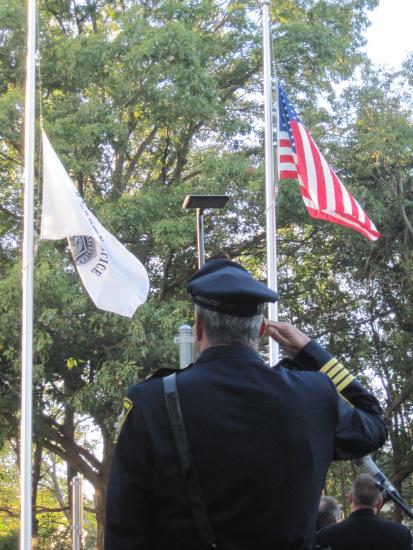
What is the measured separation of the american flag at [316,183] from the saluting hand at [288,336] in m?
8.08

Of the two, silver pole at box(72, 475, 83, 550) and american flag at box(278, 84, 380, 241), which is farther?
silver pole at box(72, 475, 83, 550)

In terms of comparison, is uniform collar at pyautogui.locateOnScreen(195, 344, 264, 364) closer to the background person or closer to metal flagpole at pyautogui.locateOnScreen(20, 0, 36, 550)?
the background person

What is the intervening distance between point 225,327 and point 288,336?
0.93 ft

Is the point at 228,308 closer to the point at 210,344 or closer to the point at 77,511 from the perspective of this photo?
the point at 210,344

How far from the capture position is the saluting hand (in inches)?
111

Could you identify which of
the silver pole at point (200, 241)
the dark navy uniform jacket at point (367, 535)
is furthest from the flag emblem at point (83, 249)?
the dark navy uniform jacket at point (367, 535)

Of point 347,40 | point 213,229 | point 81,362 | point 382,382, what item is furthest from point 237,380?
point 382,382

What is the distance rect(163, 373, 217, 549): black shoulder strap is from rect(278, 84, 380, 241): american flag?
334 inches

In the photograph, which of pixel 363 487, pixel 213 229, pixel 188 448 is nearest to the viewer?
pixel 188 448

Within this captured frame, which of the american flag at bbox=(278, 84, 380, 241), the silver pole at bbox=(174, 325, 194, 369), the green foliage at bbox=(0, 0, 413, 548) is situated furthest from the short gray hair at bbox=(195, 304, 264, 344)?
the green foliage at bbox=(0, 0, 413, 548)

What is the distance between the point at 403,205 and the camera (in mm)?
21156

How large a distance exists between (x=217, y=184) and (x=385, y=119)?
515 centimetres

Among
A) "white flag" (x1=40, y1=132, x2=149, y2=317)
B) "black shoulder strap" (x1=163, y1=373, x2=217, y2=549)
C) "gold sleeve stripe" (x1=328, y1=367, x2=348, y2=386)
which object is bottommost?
"black shoulder strap" (x1=163, y1=373, x2=217, y2=549)

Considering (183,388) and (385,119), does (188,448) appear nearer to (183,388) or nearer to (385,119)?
(183,388)
